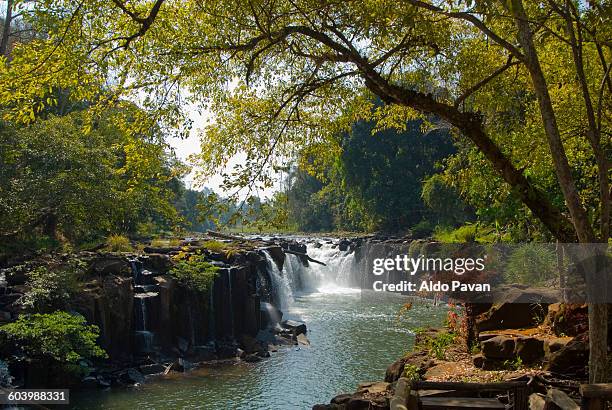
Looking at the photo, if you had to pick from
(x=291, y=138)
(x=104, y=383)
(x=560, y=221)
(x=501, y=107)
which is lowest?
(x=104, y=383)

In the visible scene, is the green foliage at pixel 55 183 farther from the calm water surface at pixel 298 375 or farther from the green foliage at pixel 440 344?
the green foliage at pixel 440 344

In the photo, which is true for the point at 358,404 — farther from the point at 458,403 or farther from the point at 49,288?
the point at 49,288

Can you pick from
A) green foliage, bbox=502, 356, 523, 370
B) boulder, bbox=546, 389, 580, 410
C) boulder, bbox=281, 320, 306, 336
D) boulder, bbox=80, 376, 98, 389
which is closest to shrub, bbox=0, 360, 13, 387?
boulder, bbox=80, 376, 98, 389

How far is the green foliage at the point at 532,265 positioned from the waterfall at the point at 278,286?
30.6 ft

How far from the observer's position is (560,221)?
6695 mm

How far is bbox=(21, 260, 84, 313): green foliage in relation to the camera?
13672 millimetres

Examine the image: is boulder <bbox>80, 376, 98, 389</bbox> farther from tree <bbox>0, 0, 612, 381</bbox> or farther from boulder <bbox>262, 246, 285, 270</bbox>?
boulder <bbox>262, 246, 285, 270</bbox>

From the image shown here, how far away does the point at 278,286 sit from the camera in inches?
970

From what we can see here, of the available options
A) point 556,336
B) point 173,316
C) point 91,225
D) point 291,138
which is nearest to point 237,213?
point 291,138

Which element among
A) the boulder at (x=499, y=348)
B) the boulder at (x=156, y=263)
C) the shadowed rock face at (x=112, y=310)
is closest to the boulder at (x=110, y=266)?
the shadowed rock face at (x=112, y=310)

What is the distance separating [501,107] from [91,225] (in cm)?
1311

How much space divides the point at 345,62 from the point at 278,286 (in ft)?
57.0

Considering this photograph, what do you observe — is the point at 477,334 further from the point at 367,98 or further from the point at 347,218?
the point at 347,218

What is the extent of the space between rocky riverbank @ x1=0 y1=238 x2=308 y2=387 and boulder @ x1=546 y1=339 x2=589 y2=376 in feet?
23.6
